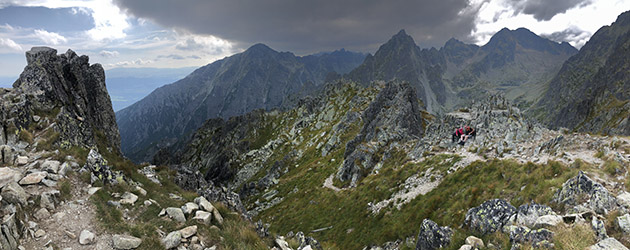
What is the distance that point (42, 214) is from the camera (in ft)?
34.0

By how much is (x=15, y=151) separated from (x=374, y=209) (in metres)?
32.9

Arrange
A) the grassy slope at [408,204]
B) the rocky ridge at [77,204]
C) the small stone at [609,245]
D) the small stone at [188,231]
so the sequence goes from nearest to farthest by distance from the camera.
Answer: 1. the small stone at [609,245]
2. the rocky ridge at [77,204]
3. the small stone at [188,231]
4. the grassy slope at [408,204]

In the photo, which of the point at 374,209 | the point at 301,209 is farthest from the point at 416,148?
the point at 301,209

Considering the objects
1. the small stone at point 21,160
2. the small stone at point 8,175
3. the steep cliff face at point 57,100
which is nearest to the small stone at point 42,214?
the small stone at point 8,175

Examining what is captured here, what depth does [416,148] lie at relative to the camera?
46.4 metres

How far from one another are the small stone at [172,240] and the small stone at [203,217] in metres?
1.67

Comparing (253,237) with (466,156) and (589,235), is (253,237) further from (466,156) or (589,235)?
(466,156)

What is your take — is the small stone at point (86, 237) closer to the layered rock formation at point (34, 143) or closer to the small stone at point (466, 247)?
the layered rock formation at point (34, 143)

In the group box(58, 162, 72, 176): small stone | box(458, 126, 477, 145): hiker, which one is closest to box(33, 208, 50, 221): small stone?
box(58, 162, 72, 176): small stone

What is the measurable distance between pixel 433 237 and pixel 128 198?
55.4 ft

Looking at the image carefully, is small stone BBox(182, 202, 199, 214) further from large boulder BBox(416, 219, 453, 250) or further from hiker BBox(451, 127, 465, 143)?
hiker BBox(451, 127, 465, 143)

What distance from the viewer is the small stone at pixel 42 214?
10.2 meters

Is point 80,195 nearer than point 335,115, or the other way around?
point 80,195

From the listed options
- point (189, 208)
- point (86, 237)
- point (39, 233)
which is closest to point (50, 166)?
point (39, 233)
